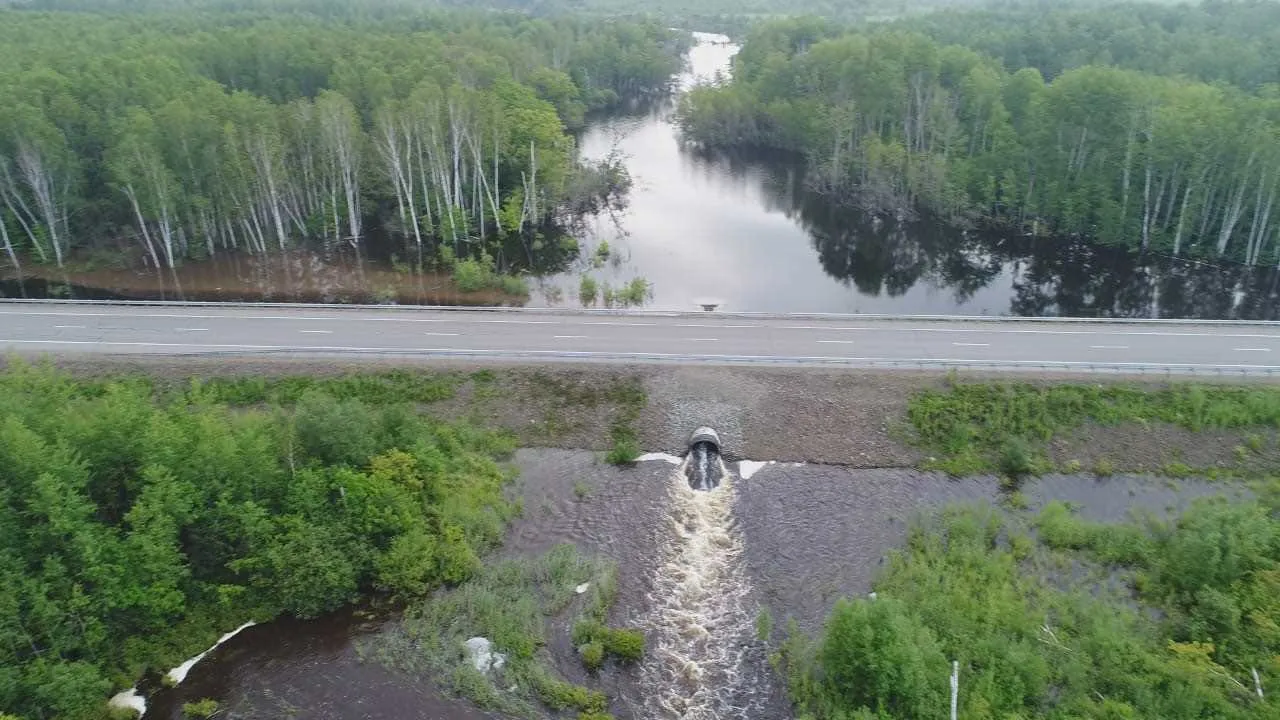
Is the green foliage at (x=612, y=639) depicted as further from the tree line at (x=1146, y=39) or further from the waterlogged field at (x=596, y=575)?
the tree line at (x=1146, y=39)

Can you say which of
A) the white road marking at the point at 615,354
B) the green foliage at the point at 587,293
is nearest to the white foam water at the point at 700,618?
the white road marking at the point at 615,354

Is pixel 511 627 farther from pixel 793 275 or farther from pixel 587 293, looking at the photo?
pixel 793 275

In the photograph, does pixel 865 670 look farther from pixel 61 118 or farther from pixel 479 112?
pixel 61 118

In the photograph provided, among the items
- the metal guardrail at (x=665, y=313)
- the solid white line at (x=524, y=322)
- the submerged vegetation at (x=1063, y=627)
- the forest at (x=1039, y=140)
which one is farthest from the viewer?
the forest at (x=1039, y=140)

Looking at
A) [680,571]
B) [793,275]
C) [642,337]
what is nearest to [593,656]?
[680,571]

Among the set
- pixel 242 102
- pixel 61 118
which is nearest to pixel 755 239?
pixel 242 102

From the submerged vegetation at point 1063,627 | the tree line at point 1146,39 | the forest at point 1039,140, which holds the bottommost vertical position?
the submerged vegetation at point 1063,627
